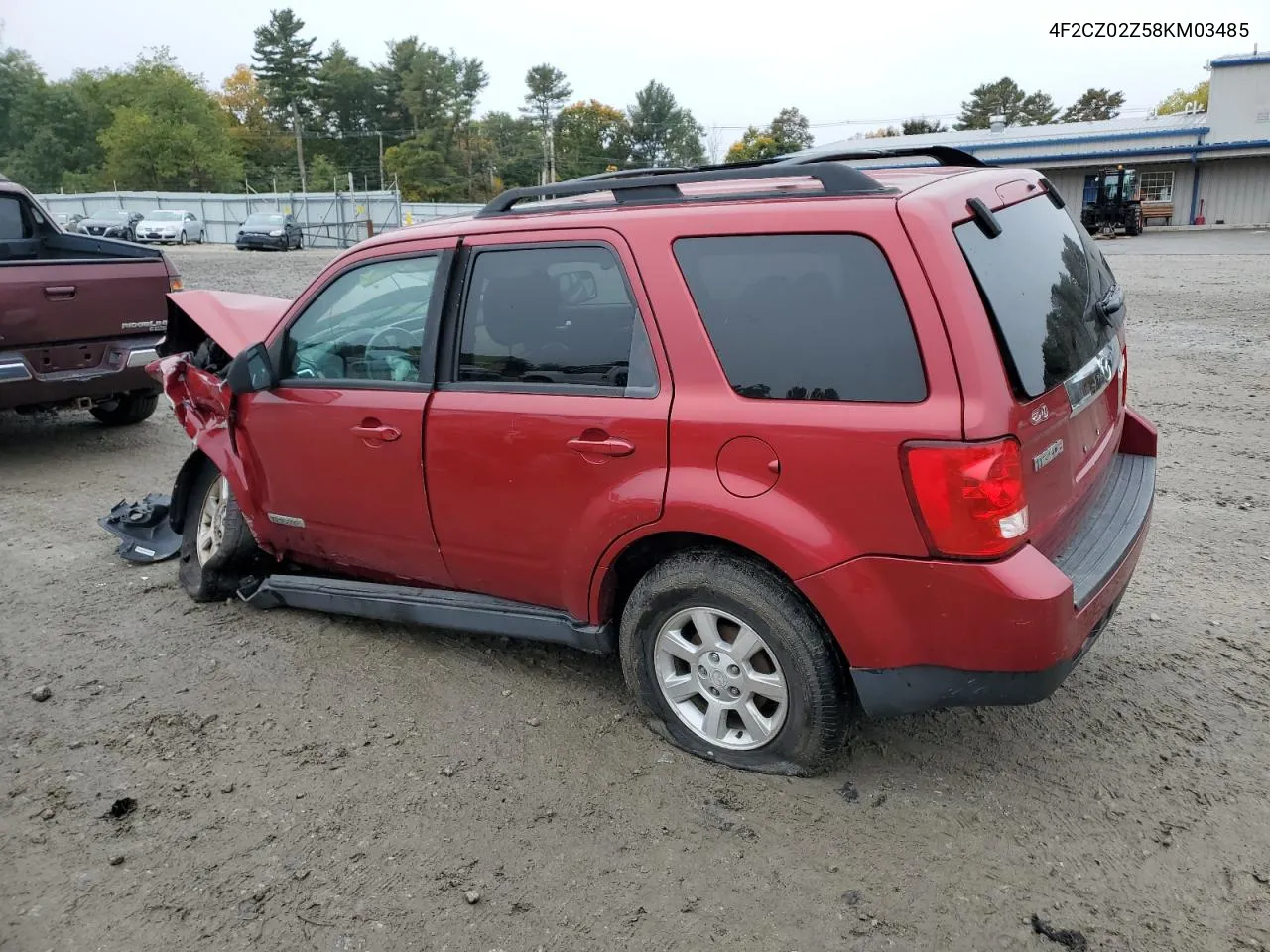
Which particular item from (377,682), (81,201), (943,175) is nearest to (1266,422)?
(943,175)

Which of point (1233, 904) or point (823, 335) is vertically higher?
point (823, 335)

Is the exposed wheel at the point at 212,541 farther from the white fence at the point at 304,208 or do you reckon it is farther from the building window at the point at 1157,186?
the building window at the point at 1157,186

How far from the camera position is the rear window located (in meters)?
2.79

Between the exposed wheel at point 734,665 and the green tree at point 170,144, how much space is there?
8379 centimetres

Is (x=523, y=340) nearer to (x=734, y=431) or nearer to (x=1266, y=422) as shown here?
(x=734, y=431)

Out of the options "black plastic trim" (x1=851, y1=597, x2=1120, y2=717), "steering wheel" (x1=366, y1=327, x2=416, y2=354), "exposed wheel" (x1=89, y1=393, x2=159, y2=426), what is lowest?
"exposed wheel" (x1=89, y1=393, x2=159, y2=426)

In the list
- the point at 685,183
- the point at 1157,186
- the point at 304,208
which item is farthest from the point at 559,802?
the point at 1157,186

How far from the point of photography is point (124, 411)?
28.1ft

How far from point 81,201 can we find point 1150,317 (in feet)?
165

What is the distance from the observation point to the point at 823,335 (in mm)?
2891

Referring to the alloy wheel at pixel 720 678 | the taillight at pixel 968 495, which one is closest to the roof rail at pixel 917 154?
the taillight at pixel 968 495

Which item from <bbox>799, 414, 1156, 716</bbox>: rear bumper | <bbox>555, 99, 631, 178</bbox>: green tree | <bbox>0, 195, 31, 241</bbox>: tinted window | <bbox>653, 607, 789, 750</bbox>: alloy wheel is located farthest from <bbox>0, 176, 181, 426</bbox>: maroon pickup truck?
<bbox>555, 99, 631, 178</bbox>: green tree

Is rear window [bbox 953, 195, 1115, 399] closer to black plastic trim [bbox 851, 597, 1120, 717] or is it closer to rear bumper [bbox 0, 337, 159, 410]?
black plastic trim [bbox 851, 597, 1120, 717]

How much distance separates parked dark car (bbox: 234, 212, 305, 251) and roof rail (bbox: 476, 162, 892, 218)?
3325 cm
